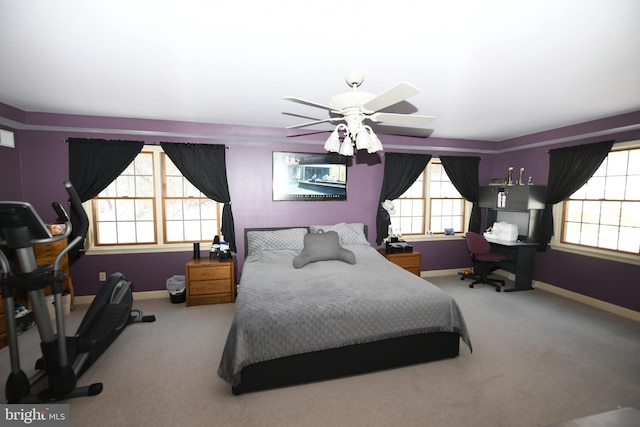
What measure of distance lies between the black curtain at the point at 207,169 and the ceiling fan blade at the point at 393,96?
2.74 metres

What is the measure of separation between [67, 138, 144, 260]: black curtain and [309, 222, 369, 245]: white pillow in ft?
8.92

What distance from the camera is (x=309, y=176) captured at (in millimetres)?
4414

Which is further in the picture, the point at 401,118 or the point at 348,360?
the point at 348,360

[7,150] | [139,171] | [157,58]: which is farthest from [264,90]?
[7,150]

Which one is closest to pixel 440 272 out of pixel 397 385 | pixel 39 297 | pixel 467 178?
pixel 467 178

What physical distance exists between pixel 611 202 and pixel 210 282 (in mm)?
5536

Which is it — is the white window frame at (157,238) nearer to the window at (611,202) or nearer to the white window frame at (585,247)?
the white window frame at (585,247)

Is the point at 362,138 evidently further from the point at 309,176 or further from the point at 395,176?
the point at 395,176

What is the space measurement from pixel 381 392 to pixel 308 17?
8.63 ft

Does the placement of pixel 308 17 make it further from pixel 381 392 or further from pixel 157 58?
pixel 381 392

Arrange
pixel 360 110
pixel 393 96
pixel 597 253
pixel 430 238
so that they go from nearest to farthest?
1. pixel 393 96
2. pixel 360 110
3. pixel 597 253
4. pixel 430 238

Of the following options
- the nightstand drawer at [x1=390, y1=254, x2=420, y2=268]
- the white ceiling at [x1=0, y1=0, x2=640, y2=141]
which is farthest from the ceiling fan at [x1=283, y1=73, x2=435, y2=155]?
the nightstand drawer at [x1=390, y1=254, x2=420, y2=268]

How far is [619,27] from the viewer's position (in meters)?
1.67

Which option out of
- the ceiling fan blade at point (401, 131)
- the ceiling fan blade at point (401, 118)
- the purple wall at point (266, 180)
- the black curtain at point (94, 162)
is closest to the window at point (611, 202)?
the purple wall at point (266, 180)
